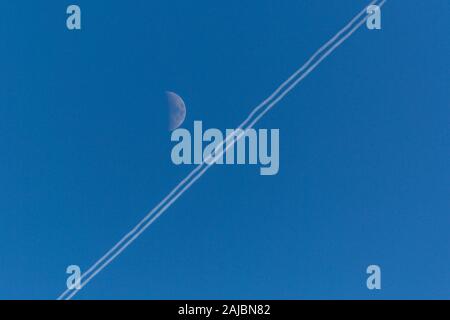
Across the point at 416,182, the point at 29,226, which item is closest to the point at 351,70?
the point at 416,182

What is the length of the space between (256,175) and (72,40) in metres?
0.74

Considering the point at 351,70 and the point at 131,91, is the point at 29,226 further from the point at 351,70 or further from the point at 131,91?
the point at 351,70

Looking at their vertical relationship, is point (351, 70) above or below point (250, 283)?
above

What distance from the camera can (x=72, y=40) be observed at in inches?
59.6

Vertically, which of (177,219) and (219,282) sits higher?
(177,219)

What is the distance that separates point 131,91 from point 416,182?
3.17 ft

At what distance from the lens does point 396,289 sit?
1523mm

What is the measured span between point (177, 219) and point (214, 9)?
2.27 ft

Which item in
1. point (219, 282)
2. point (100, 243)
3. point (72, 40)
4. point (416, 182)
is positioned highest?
point (72, 40)
